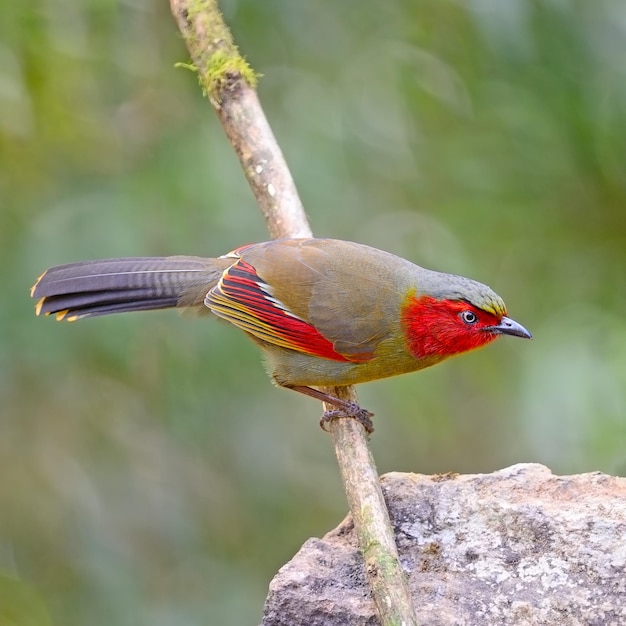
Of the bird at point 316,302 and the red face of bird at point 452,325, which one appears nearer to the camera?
the red face of bird at point 452,325

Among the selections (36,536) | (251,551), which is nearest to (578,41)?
(251,551)

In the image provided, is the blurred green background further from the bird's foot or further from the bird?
the bird's foot

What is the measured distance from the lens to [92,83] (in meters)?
4.50

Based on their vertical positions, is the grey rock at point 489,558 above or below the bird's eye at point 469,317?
below

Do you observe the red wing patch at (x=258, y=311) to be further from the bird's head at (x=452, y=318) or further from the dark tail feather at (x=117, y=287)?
the bird's head at (x=452, y=318)

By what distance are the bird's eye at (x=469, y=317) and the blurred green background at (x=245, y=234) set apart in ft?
1.51

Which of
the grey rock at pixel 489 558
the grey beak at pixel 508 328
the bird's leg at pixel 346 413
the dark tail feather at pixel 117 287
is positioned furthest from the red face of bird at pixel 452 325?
the dark tail feather at pixel 117 287

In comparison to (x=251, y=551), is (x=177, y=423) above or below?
above

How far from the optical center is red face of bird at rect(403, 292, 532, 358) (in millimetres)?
3547

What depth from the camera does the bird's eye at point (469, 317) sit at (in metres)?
3.58

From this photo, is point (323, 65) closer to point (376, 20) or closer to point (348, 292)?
point (376, 20)

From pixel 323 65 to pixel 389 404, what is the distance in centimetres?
173

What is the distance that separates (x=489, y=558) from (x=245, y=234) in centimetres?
207

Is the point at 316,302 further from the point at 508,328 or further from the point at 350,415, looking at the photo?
the point at 508,328
